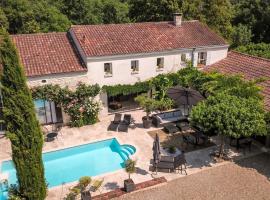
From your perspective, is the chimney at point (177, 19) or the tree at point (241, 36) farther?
the tree at point (241, 36)

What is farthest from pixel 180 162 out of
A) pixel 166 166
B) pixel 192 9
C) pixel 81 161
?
pixel 192 9

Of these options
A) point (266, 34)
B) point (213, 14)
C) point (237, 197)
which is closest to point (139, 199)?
point (237, 197)

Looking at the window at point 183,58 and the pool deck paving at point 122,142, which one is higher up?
the window at point 183,58

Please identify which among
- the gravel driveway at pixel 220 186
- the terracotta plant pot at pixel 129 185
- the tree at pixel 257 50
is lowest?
the gravel driveway at pixel 220 186

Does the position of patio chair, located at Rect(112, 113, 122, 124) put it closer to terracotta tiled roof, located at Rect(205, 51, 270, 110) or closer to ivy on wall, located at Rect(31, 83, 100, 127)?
ivy on wall, located at Rect(31, 83, 100, 127)

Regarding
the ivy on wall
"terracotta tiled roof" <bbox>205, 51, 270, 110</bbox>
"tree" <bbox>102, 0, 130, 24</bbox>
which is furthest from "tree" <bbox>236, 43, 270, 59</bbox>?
"tree" <bbox>102, 0, 130, 24</bbox>

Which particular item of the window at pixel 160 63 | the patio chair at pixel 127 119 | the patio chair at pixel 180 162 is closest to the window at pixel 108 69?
the patio chair at pixel 127 119

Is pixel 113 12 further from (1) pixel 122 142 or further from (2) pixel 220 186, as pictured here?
(2) pixel 220 186

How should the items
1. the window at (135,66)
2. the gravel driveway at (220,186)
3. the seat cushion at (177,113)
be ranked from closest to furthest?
1. the gravel driveway at (220,186)
2. the seat cushion at (177,113)
3. the window at (135,66)

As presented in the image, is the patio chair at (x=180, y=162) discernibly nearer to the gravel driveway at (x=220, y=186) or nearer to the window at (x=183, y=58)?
the gravel driveway at (x=220, y=186)
